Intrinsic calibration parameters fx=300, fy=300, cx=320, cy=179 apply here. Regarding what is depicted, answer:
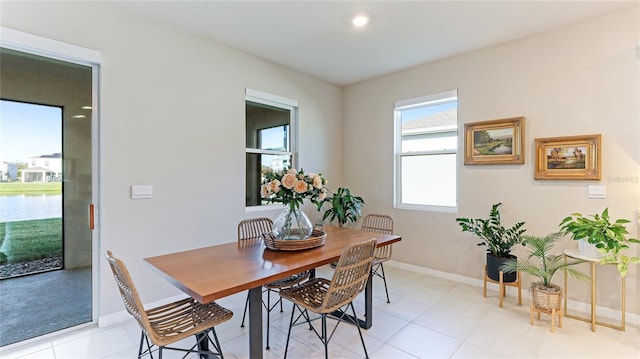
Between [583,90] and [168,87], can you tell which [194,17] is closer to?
[168,87]

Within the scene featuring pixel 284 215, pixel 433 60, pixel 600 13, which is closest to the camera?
pixel 284 215

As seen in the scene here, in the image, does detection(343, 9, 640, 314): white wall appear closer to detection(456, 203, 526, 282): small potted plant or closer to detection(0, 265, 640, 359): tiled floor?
detection(456, 203, 526, 282): small potted plant

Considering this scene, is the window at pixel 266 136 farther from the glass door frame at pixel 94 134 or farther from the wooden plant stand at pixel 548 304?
the wooden plant stand at pixel 548 304

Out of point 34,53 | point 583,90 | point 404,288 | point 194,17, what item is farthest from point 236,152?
point 583,90

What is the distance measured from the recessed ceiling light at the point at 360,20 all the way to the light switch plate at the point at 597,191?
266 cm

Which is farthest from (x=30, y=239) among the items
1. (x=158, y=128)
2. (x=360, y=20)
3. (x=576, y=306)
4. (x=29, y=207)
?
(x=576, y=306)

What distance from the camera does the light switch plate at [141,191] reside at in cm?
274

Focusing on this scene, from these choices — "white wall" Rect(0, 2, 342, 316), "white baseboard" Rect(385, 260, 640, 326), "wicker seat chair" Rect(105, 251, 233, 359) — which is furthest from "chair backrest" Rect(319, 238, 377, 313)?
"white baseboard" Rect(385, 260, 640, 326)

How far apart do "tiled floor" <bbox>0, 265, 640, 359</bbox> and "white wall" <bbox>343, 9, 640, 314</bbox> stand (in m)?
0.67

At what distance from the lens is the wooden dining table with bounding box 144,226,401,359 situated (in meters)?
1.53

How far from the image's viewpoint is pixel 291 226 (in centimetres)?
230

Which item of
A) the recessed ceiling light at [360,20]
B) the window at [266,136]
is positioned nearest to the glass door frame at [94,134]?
the window at [266,136]

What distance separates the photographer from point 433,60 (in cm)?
380

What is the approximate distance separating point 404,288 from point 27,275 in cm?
360
